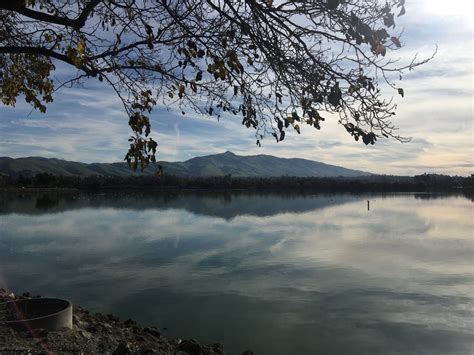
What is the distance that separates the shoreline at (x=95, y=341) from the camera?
5180 mm

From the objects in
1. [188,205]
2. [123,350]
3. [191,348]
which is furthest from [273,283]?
[188,205]

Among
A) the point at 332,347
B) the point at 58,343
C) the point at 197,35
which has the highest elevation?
the point at 197,35

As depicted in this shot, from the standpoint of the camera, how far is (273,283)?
1293 cm

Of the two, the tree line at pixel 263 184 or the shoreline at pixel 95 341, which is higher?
the tree line at pixel 263 184

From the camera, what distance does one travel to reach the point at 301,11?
4.43m

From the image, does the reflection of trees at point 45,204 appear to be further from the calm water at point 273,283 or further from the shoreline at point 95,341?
the shoreline at point 95,341

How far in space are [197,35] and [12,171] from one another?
207 m

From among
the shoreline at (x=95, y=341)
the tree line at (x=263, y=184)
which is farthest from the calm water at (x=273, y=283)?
the tree line at (x=263, y=184)

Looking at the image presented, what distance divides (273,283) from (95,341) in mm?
7505

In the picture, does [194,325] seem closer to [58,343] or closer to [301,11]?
[58,343]

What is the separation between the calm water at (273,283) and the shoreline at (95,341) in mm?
1066

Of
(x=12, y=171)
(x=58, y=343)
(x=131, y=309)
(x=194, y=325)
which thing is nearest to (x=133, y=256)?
(x=131, y=309)

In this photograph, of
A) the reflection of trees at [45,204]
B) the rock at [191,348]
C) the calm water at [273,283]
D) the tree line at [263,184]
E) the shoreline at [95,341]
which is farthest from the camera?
the tree line at [263,184]

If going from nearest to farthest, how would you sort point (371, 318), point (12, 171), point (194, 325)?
point (194, 325) → point (371, 318) → point (12, 171)
